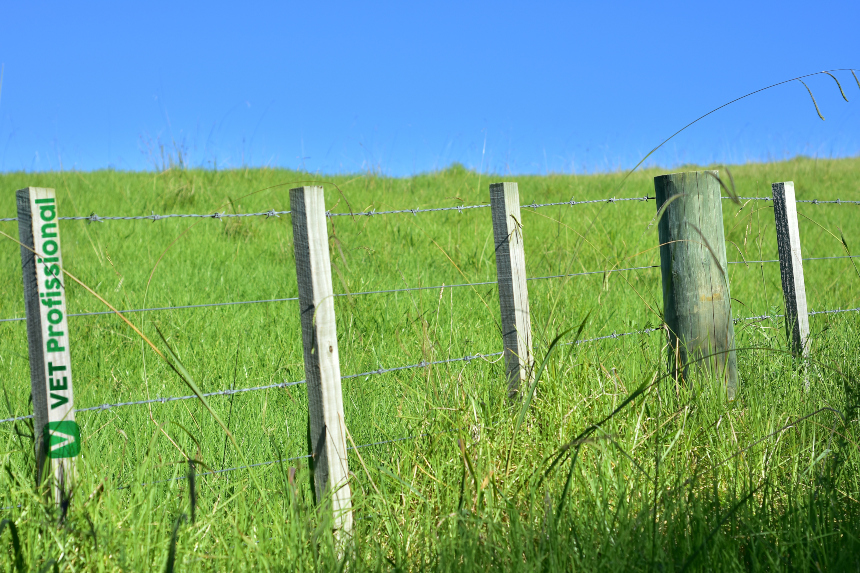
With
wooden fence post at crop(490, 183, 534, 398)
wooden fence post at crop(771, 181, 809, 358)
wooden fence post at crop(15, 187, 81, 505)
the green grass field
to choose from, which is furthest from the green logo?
wooden fence post at crop(771, 181, 809, 358)

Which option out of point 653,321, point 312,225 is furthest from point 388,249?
point 312,225

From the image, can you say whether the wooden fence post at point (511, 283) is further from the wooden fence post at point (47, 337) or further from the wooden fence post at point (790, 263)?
the wooden fence post at point (790, 263)

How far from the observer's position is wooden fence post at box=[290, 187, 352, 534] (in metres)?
2.18

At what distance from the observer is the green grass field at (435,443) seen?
6.09 feet

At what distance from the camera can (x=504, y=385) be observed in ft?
9.00

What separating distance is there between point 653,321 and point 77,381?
4003 millimetres

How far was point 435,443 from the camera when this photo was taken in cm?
231

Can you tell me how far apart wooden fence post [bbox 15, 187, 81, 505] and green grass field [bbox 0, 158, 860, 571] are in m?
0.11

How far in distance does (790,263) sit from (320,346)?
3.25 m

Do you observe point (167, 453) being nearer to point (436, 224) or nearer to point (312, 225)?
point (312, 225)

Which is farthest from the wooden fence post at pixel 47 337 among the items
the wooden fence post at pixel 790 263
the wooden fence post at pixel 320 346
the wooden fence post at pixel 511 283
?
the wooden fence post at pixel 790 263

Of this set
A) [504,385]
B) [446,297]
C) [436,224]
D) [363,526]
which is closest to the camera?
[363,526]

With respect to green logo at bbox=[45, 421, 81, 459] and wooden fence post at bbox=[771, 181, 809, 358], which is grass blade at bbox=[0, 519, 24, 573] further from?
wooden fence post at bbox=[771, 181, 809, 358]

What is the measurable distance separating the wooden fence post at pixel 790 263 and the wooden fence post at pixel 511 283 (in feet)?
7.02
